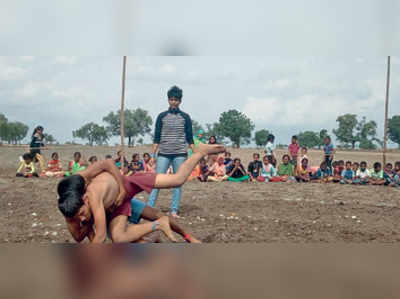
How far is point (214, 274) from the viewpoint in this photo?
60cm

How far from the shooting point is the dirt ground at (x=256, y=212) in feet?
10.3

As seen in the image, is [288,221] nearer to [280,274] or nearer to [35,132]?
[280,274]

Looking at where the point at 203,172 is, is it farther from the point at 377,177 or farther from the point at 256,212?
the point at 377,177

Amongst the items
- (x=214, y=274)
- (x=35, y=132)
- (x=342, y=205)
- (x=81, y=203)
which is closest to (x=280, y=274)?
(x=214, y=274)

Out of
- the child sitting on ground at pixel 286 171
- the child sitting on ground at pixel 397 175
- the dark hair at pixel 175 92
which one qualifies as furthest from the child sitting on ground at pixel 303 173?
the dark hair at pixel 175 92

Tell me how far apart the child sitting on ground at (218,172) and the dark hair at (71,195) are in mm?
5392

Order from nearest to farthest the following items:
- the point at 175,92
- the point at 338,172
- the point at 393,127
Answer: the point at 175,92 < the point at 338,172 < the point at 393,127

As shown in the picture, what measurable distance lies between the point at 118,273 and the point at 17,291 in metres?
0.15

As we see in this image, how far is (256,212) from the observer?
4.20 meters

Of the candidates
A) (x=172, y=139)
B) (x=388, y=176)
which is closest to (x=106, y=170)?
(x=172, y=139)

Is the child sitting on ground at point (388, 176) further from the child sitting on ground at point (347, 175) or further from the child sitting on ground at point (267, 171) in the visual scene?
the child sitting on ground at point (267, 171)

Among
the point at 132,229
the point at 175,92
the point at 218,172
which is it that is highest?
the point at 175,92

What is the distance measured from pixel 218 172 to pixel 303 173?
1522 millimetres

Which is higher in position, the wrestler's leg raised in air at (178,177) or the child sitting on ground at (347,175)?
the wrestler's leg raised in air at (178,177)
